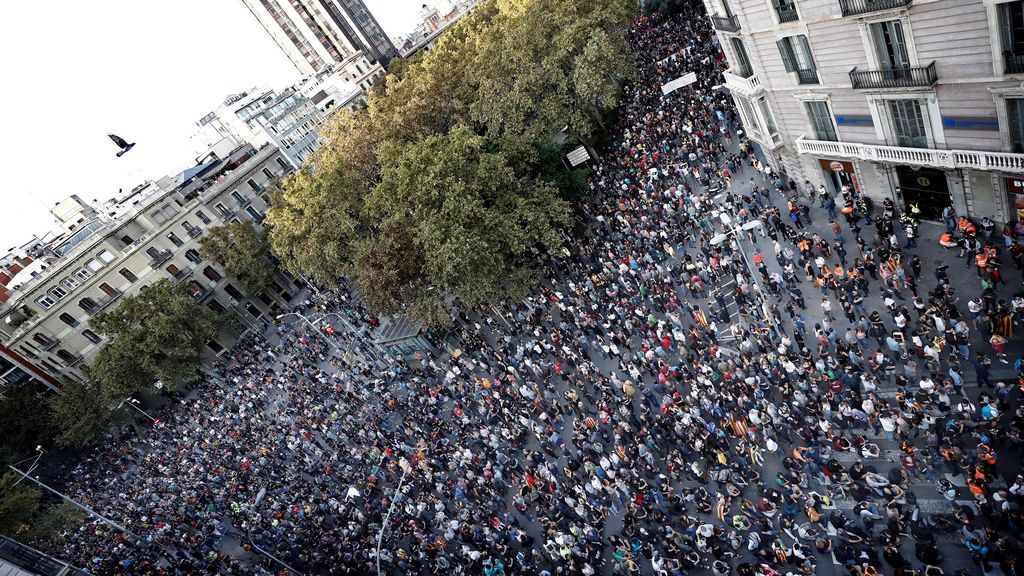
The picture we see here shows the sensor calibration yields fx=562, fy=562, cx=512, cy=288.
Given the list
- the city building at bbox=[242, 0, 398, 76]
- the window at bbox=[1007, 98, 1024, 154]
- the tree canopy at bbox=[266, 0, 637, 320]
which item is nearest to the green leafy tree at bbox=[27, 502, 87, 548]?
the tree canopy at bbox=[266, 0, 637, 320]

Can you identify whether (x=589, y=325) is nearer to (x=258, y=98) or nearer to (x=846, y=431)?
(x=846, y=431)

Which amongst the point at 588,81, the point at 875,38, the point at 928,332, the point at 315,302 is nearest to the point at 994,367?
the point at 928,332

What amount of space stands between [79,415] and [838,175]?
56.8 m

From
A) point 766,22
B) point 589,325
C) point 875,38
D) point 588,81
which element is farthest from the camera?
point 588,81

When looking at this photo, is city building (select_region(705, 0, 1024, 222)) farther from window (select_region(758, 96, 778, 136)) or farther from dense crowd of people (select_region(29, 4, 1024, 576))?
dense crowd of people (select_region(29, 4, 1024, 576))

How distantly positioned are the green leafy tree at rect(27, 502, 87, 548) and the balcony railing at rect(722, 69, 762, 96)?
42927 mm

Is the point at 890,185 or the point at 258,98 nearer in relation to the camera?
the point at 890,185

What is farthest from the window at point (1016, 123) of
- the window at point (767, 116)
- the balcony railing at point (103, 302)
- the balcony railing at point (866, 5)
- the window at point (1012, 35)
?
the balcony railing at point (103, 302)

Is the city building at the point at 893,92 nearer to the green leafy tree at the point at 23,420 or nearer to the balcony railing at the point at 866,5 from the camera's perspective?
the balcony railing at the point at 866,5

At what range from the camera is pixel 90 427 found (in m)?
45.8

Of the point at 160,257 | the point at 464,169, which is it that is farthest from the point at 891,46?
the point at 160,257

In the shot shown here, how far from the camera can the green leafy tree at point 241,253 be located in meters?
58.2

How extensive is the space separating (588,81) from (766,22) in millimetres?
16154

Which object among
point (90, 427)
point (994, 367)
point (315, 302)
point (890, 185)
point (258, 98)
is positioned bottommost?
point (994, 367)
